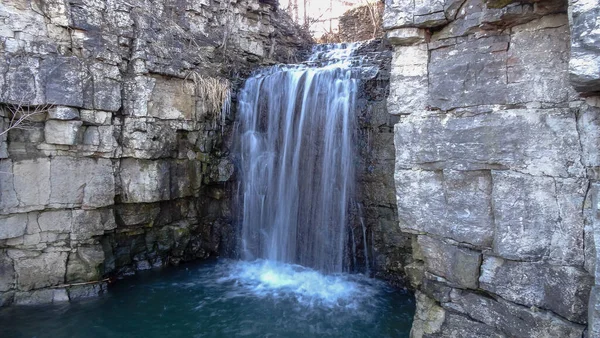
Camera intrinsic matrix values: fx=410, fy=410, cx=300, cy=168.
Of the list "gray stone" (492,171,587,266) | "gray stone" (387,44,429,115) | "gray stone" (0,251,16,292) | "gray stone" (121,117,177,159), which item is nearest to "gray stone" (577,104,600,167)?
"gray stone" (492,171,587,266)

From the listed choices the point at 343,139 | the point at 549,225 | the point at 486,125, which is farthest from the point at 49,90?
the point at 549,225

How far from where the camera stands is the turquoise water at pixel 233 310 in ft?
16.7

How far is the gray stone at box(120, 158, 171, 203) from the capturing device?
6324 mm

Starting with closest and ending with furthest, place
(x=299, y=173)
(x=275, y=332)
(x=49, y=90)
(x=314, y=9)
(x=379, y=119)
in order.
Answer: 1. (x=275, y=332)
2. (x=49, y=90)
3. (x=379, y=119)
4. (x=299, y=173)
5. (x=314, y=9)

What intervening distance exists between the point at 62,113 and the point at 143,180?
1492 millimetres

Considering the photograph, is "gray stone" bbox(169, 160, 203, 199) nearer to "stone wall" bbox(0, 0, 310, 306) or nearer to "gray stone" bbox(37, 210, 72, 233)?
"stone wall" bbox(0, 0, 310, 306)

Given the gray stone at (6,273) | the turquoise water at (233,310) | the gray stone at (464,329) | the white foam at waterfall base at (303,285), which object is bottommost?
the turquoise water at (233,310)

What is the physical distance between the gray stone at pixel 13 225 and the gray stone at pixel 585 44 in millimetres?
6307

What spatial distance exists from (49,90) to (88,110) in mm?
529

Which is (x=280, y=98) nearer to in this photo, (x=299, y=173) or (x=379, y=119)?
(x=299, y=173)

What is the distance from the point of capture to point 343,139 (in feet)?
20.8

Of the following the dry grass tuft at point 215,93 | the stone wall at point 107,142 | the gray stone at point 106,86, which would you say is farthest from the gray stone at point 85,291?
the dry grass tuft at point 215,93

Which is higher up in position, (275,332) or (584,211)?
(584,211)

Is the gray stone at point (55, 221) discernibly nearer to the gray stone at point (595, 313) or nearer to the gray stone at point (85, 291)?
the gray stone at point (85, 291)
